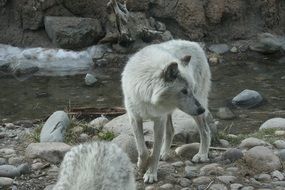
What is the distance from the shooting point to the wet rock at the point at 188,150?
7770 millimetres

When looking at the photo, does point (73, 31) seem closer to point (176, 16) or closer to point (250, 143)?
point (176, 16)

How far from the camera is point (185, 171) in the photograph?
714 cm

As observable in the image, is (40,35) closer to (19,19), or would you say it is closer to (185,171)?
Result: (19,19)

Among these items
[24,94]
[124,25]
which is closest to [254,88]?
[124,25]

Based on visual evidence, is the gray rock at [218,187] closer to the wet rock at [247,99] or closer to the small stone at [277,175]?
the small stone at [277,175]

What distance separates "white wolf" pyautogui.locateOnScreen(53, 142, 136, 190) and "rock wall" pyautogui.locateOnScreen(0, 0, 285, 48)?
11.0 meters

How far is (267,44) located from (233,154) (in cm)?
939

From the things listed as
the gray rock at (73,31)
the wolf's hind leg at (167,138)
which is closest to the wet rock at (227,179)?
the wolf's hind leg at (167,138)

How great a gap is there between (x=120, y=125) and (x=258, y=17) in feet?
32.6

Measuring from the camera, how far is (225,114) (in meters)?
11.2

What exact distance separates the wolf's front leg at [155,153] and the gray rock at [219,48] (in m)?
9.39

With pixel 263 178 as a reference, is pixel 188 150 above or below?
below

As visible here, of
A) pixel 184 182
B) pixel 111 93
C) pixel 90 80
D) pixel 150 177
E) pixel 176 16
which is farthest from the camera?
pixel 176 16

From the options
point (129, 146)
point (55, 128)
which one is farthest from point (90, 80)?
point (129, 146)
